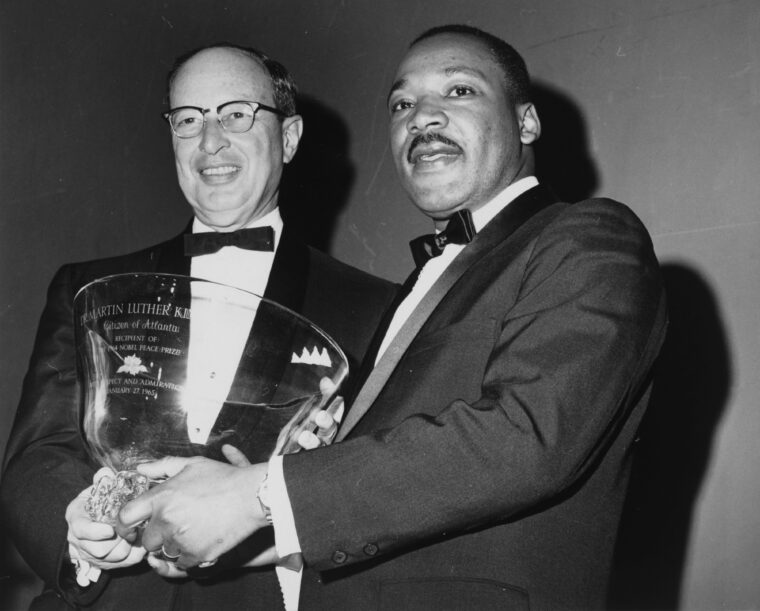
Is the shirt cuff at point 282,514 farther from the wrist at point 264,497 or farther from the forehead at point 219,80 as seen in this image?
the forehead at point 219,80

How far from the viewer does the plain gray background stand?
2254 millimetres

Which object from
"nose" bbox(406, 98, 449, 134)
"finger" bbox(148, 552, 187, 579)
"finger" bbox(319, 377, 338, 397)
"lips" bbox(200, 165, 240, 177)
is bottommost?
"finger" bbox(148, 552, 187, 579)

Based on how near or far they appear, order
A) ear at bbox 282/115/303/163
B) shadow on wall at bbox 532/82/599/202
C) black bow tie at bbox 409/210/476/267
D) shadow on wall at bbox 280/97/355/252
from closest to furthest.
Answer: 1. black bow tie at bbox 409/210/476/267
2. ear at bbox 282/115/303/163
3. shadow on wall at bbox 532/82/599/202
4. shadow on wall at bbox 280/97/355/252

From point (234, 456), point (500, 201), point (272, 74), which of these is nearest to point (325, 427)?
point (234, 456)

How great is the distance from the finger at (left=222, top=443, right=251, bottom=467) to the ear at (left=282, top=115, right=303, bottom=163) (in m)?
1.09

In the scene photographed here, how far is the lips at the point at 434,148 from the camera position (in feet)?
5.80

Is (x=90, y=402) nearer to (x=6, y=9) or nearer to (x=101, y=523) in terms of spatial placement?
(x=101, y=523)

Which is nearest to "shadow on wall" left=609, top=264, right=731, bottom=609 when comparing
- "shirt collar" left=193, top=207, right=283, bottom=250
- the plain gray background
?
the plain gray background

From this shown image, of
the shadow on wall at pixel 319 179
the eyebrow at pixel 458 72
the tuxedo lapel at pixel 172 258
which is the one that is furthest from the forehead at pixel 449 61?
the shadow on wall at pixel 319 179

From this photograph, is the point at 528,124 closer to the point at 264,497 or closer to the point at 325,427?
the point at 325,427

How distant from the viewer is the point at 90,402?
4.05 ft

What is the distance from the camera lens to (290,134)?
214 cm

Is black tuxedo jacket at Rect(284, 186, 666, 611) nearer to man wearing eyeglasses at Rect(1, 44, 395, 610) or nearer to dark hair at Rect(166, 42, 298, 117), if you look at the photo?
man wearing eyeglasses at Rect(1, 44, 395, 610)

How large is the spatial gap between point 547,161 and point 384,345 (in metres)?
1.23
